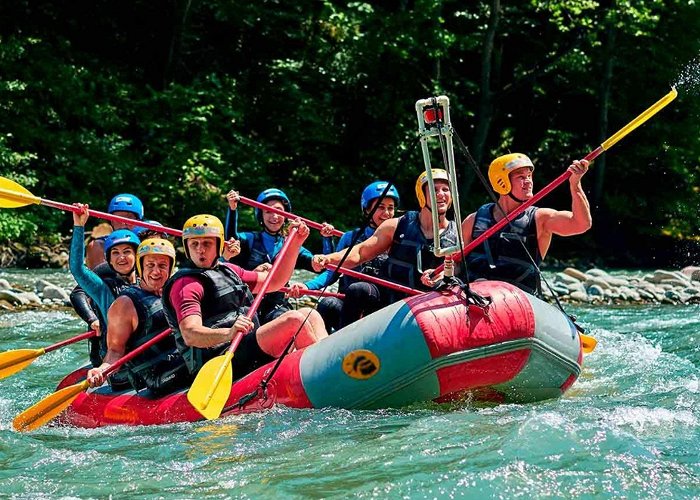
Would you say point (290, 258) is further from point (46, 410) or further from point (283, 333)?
point (46, 410)

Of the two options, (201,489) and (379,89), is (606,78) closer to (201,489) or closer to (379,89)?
(379,89)

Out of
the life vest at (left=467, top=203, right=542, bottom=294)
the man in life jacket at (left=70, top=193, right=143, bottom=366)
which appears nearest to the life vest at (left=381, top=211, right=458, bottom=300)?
the life vest at (left=467, top=203, right=542, bottom=294)

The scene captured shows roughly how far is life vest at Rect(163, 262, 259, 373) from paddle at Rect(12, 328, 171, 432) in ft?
0.99

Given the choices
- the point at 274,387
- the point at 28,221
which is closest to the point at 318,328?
the point at 274,387

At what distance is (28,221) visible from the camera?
586 inches

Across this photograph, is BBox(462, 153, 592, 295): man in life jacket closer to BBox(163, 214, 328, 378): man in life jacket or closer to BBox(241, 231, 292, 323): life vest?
BBox(163, 214, 328, 378): man in life jacket

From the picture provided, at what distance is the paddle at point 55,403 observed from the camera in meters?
5.62

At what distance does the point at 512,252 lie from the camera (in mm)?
5918

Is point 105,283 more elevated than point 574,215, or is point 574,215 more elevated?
point 574,215

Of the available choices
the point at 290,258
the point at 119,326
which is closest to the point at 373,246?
the point at 290,258

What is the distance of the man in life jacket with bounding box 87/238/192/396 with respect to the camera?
5809 millimetres

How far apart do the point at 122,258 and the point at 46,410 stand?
134 centimetres

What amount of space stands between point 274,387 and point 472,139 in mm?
14752

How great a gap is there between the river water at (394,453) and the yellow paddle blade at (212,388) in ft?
0.52
